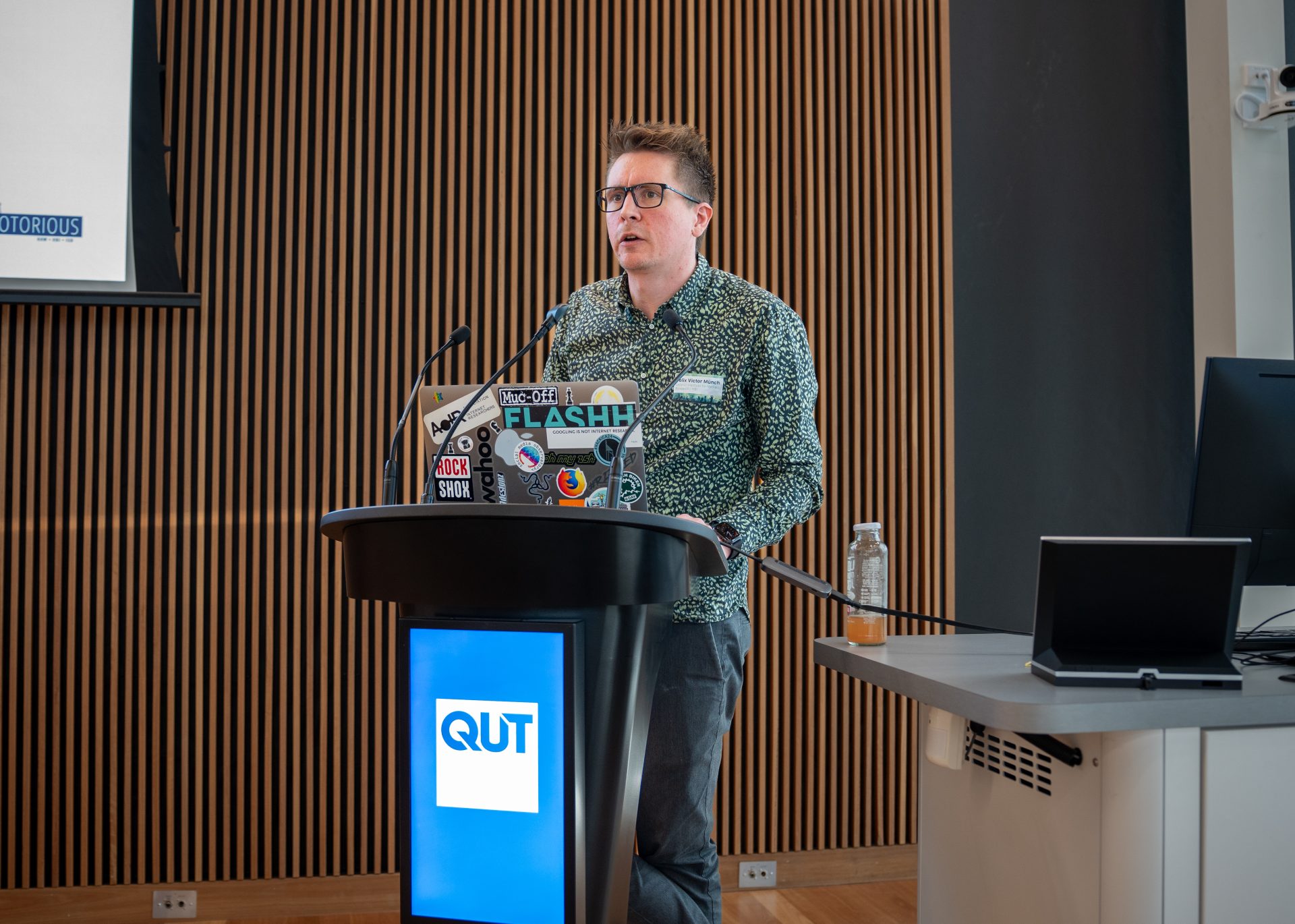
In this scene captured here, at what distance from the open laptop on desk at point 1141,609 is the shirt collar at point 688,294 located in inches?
36.2

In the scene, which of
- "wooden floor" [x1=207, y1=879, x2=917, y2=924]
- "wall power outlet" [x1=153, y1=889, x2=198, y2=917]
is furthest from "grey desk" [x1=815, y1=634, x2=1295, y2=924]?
"wall power outlet" [x1=153, y1=889, x2=198, y2=917]

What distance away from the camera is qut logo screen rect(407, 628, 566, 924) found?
141cm

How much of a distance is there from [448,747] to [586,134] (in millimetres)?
2584

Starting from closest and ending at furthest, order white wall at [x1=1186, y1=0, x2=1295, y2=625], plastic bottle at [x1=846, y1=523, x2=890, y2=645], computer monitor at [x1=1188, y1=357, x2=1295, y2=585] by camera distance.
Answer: computer monitor at [x1=1188, y1=357, x2=1295, y2=585] → plastic bottle at [x1=846, y1=523, x2=890, y2=645] → white wall at [x1=1186, y1=0, x2=1295, y2=625]

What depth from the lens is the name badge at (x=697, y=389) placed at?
199 cm

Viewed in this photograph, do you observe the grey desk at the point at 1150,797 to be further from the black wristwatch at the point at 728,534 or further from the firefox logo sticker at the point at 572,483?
the firefox logo sticker at the point at 572,483

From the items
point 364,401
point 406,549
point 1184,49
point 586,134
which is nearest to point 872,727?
point 364,401

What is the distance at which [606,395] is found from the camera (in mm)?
1571

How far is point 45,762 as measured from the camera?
3.12 m

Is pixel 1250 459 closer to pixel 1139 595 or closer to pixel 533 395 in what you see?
pixel 1139 595

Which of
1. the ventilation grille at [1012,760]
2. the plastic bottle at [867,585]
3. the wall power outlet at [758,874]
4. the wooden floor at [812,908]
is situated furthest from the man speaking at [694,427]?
the wall power outlet at [758,874]

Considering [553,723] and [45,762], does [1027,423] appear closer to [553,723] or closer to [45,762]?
[553,723]

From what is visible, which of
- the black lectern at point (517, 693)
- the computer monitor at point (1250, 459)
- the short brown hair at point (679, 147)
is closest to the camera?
the black lectern at point (517, 693)

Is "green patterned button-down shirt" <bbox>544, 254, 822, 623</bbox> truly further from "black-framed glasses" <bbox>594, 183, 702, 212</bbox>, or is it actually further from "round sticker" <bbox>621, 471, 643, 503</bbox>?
"round sticker" <bbox>621, 471, 643, 503</bbox>
